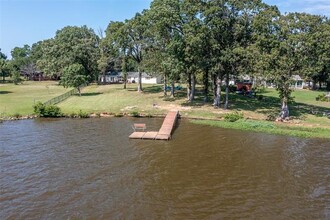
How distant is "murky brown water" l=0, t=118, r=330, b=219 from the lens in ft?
53.8

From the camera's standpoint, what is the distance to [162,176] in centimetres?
2098

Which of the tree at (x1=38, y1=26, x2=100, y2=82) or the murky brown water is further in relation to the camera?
the tree at (x1=38, y1=26, x2=100, y2=82)

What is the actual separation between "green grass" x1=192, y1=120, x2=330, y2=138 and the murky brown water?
1.88m

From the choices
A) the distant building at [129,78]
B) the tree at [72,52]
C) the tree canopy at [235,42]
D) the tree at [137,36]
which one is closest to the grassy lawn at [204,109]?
the tree canopy at [235,42]

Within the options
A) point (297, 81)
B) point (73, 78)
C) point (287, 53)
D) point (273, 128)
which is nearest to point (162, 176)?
point (273, 128)

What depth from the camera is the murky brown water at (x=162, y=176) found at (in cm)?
1639

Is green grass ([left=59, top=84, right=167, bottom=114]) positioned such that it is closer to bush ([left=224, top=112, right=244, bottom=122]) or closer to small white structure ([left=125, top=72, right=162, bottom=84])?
bush ([left=224, top=112, right=244, bottom=122])

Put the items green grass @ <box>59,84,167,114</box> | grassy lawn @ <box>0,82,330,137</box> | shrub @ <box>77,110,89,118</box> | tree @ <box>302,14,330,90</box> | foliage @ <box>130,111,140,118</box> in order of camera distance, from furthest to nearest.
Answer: green grass @ <box>59,84,167,114</box>, foliage @ <box>130,111,140,118</box>, shrub @ <box>77,110,89,118</box>, tree @ <box>302,14,330,90</box>, grassy lawn @ <box>0,82,330,137</box>

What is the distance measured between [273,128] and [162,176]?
18504 millimetres

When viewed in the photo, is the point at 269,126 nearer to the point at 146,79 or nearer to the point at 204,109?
the point at 204,109

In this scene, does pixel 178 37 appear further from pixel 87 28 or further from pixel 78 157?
pixel 87 28

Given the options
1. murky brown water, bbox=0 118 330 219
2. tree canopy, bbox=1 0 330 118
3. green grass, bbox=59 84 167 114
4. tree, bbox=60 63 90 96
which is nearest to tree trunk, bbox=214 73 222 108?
tree canopy, bbox=1 0 330 118

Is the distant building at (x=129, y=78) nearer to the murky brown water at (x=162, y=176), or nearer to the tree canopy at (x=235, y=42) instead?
the tree canopy at (x=235, y=42)

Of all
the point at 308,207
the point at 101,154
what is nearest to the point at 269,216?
the point at 308,207
